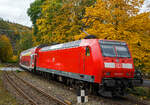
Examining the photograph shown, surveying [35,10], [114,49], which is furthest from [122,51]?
[35,10]

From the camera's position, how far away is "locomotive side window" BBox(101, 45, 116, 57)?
928 centimetres

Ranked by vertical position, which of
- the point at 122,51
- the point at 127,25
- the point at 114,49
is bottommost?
the point at 122,51

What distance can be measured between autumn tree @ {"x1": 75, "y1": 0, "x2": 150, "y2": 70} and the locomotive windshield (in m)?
0.72

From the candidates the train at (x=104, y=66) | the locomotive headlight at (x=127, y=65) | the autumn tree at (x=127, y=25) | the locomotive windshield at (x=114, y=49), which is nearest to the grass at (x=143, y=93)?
the train at (x=104, y=66)

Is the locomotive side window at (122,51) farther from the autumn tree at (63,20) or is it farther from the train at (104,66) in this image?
the autumn tree at (63,20)

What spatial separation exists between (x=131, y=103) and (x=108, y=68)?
197 cm

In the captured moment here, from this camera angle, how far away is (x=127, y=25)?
1085 cm

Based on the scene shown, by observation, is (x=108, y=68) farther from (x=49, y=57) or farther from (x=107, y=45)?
(x=49, y=57)

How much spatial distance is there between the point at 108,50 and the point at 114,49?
383 mm

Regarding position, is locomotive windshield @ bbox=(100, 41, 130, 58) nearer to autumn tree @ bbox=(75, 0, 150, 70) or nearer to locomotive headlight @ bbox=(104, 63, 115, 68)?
locomotive headlight @ bbox=(104, 63, 115, 68)

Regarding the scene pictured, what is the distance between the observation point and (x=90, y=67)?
9500mm

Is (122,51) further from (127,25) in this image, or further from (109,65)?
(127,25)

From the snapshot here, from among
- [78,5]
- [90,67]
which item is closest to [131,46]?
[90,67]

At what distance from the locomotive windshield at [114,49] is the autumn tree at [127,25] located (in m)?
0.72
